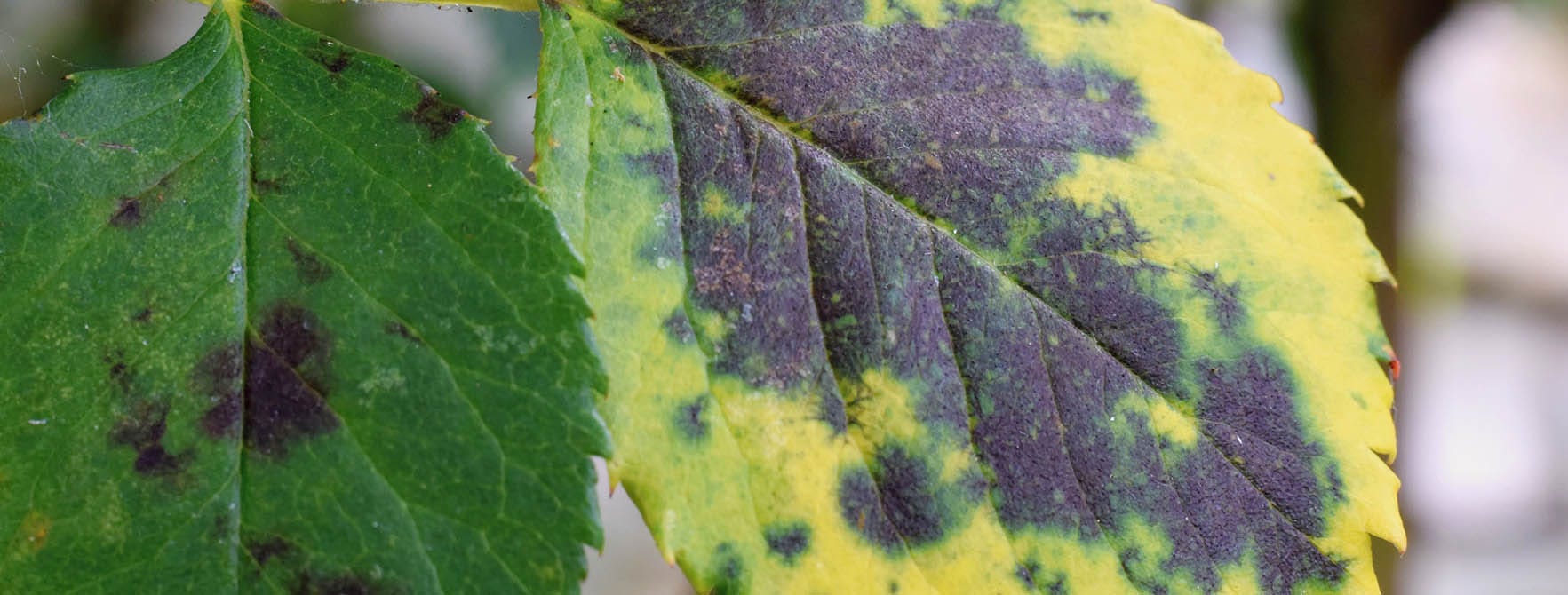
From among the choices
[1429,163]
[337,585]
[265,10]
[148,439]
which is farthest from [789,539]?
[1429,163]

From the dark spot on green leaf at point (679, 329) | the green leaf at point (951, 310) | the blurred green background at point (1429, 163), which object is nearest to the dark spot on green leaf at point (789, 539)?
the green leaf at point (951, 310)

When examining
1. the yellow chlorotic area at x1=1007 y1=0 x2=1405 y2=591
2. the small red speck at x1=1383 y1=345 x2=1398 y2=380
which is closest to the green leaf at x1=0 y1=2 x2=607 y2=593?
the yellow chlorotic area at x1=1007 y1=0 x2=1405 y2=591

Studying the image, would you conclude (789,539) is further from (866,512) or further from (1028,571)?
(1028,571)

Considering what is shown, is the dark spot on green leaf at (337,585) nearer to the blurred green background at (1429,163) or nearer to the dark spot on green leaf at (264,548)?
the dark spot on green leaf at (264,548)

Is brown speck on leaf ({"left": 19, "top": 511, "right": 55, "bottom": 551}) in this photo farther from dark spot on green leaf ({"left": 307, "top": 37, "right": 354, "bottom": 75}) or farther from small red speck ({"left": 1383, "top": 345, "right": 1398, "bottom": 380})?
small red speck ({"left": 1383, "top": 345, "right": 1398, "bottom": 380})

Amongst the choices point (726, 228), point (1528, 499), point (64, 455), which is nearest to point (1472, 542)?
point (1528, 499)

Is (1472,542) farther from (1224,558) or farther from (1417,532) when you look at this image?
(1224,558)
